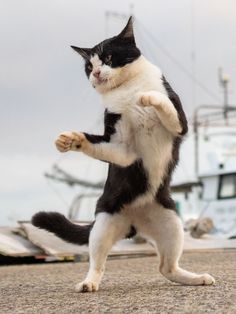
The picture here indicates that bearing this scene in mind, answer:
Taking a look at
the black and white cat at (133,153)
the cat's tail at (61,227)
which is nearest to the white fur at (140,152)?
the black and white cat at (133,153)

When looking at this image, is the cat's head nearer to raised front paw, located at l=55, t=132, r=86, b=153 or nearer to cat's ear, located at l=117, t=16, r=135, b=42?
cat's ear, located at l=117, t=16, r=135, b=42

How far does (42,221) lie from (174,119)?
1184 millimetres

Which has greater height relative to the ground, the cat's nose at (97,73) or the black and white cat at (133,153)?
the cat's nose at (97,73)

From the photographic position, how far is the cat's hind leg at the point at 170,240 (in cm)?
364

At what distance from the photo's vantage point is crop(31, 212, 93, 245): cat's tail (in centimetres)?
408

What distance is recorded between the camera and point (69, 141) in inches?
128

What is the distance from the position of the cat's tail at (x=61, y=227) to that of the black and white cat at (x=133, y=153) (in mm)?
454

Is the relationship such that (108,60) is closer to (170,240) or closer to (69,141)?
(69,141)

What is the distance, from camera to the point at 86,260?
7.98m

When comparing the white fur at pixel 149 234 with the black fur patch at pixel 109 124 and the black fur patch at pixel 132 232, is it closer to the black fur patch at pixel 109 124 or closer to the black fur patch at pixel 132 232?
the black fur patch at pixel 132 232

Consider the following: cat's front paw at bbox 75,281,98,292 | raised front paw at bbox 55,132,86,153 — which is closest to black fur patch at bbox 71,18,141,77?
raised front paw at bbox 55,132,86,153

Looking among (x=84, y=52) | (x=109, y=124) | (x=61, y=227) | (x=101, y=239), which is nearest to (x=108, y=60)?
(x=84, y=52)

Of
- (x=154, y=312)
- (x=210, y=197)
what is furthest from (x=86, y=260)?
(x=210, y=197)

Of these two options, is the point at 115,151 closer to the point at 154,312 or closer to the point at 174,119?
the point at 174,119
